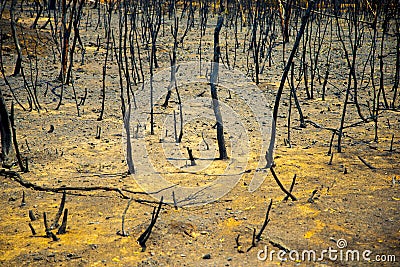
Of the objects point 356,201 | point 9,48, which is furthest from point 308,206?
point 9,48

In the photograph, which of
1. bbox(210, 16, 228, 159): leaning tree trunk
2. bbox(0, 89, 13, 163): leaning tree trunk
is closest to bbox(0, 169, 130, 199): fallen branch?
bbox(0, 89, 13, 163): leaning tree trunk

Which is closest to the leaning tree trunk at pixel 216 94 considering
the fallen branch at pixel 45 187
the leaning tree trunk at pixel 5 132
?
the fallen branch at pixel 45 187

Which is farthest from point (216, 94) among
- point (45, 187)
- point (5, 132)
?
point (5, 132)

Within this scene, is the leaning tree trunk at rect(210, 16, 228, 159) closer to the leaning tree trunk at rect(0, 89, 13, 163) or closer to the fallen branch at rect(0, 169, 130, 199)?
the fallen branch at rect(0, 169, 130, 199)

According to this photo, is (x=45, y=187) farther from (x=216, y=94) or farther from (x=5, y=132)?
(x=216, y=94)

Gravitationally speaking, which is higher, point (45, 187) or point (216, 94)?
point (216, 94)

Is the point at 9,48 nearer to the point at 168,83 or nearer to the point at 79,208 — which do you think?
the point at 168,83

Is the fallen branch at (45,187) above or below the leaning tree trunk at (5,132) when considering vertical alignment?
below

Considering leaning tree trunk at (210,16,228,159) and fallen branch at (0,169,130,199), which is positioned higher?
leaning tree trunk at (210,16,228,159)

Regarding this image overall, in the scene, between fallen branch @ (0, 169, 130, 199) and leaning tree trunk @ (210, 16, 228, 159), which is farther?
leaning tree trunk @ (210, 16, 228, 159)

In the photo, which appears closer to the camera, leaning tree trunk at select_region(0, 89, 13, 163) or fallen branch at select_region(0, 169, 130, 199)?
fallen branch at select_region(0, 169, 130, 199)

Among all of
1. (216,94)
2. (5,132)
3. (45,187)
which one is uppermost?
(216,94)

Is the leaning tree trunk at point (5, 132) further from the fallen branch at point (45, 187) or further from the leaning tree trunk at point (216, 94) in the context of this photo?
the leaning tree trunk at point (216, 94)

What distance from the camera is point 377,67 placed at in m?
9.87
